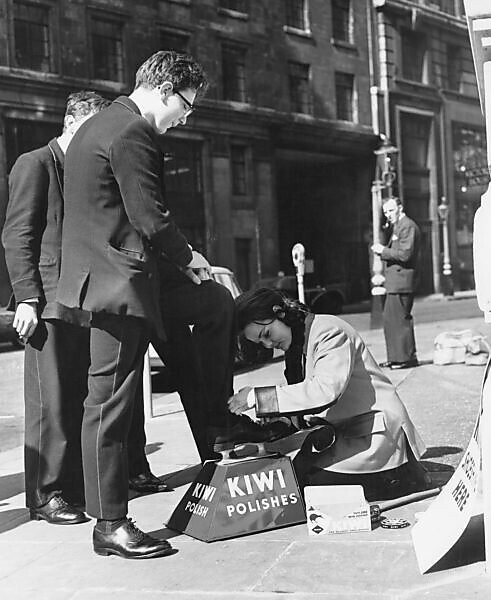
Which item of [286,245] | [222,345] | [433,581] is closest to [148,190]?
[222,345]

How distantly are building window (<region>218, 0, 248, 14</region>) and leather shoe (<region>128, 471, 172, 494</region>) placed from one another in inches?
1062

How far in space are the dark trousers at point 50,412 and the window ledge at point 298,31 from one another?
28.9m

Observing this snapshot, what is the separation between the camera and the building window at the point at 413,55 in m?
37.0

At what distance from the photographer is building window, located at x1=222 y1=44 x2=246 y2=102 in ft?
96.6

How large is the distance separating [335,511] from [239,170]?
26991 millimetres

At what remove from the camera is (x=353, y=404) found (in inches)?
157

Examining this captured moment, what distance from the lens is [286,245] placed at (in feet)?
113

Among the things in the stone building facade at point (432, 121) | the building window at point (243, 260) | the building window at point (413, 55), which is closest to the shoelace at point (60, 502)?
the building window at point (243, 260)

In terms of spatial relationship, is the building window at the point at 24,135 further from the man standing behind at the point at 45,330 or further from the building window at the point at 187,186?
the man standing behind at the point at 45,330

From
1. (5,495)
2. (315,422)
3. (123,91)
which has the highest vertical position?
(123,91)

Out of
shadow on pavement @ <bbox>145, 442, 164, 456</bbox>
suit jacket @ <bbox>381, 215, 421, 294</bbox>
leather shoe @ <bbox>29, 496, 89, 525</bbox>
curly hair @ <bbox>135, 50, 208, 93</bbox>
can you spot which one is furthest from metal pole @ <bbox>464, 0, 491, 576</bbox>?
suit jacket @ <bbox>381, 215, 421, 294</bbox>

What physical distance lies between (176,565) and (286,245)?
31.3 metres

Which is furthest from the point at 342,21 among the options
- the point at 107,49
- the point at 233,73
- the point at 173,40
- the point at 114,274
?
the point at 114,274

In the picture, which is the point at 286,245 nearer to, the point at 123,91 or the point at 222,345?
the point at 123,91
